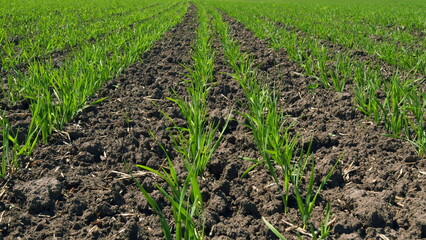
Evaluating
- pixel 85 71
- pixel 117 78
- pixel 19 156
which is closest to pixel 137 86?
pixel 117 78

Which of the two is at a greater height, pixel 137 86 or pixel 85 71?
pixel 85 71

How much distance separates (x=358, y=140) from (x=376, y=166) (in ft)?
1.30

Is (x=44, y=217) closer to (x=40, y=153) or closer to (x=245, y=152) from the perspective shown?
(x=40, y=153)

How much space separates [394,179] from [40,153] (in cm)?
223

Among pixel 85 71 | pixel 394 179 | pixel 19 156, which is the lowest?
pixel 394 179

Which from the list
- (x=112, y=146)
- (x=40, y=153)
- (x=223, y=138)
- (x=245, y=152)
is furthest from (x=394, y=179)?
(x=40, y=153)

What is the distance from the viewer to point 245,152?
2721 millimetres

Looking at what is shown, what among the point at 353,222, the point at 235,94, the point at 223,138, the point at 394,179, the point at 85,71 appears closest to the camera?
the point at 353,222

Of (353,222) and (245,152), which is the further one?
(245,152)

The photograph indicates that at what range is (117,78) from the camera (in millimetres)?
4379

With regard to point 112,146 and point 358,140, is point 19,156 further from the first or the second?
point 358,140

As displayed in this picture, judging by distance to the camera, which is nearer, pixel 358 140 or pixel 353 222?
pixel 353 222

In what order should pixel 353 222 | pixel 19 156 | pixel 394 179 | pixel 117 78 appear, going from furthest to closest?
pixel 117 78
pixel 19 156
pixel 394 179
pixel 353 222

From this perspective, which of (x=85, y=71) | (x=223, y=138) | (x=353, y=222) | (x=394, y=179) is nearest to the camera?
(x=353, y=222)
